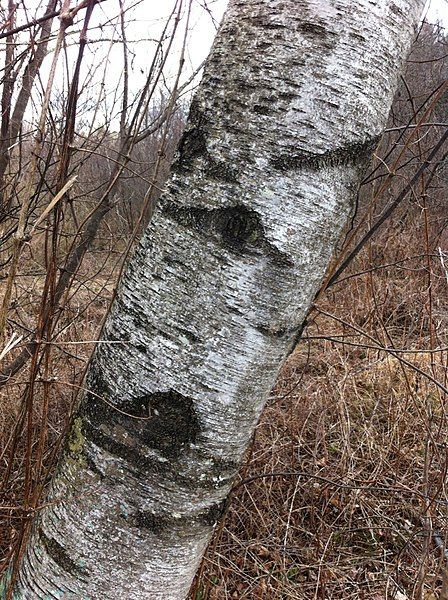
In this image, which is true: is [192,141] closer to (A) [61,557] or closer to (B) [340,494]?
(A) [61,557]

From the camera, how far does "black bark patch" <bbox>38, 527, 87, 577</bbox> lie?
2.73 ft

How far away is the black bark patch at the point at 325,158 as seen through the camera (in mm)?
716

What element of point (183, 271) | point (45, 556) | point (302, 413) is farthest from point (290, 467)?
point (183, 271)

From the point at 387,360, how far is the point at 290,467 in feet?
3.58

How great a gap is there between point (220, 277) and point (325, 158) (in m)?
0.24

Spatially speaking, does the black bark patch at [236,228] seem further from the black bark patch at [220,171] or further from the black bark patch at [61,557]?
the black bark patch at [61,557]

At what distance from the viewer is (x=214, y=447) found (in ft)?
2.68

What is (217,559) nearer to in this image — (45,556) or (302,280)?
(45,556)

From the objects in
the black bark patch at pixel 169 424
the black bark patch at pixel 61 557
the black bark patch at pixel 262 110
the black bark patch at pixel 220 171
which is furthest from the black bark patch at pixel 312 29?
the black bark patch at pixel 61 557

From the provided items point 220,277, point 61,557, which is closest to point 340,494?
point 61,557

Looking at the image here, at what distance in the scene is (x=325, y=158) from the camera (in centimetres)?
73

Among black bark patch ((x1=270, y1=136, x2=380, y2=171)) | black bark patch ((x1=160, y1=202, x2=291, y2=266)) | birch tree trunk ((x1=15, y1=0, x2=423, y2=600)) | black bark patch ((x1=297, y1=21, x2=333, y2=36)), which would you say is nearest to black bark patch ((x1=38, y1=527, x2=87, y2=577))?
birch tree trunk ((x1=15, y1=0, x2=423, y2=600))

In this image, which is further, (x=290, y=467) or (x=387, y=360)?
(x=387, y=360)

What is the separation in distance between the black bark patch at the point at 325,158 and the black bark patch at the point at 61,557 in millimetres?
738
